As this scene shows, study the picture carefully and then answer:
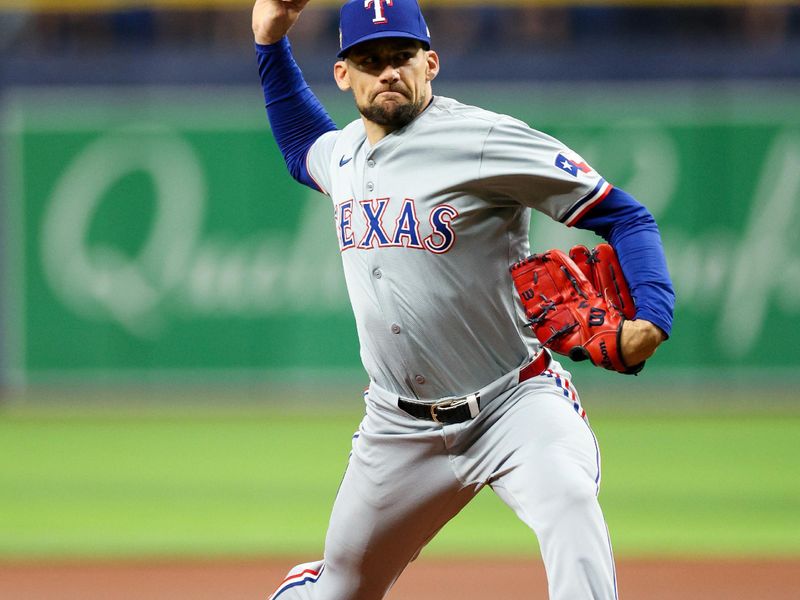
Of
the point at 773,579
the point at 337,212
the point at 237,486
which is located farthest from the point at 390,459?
the point at 237,486

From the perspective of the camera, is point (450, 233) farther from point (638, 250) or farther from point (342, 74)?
point (342, 74)

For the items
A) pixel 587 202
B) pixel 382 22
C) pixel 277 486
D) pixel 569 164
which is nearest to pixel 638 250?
pixel 587 202

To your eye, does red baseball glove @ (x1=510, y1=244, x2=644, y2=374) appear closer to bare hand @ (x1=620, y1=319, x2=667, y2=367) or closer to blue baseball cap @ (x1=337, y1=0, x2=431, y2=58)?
bare hand @ (x1=620, y1=319, x2=667, y2=367)

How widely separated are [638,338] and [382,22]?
119 cm

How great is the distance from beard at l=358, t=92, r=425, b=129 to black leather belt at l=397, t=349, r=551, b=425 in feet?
2.65

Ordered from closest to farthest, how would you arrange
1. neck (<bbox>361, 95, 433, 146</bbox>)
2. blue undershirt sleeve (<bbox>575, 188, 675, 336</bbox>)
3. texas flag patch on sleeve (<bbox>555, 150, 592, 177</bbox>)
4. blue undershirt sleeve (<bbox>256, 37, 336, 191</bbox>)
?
blue undershirt sleeve (<bbox>575, 188, 675, 336</bbox>) < texas flag patch on sleeve (<bbox>555, 150, 592, 177</bbox>) < neck (<bbox>361, 95, 433, 146</bbox>) < blue undershirt sleeve (<bbox>256, 37, 336, 191</bbox>)

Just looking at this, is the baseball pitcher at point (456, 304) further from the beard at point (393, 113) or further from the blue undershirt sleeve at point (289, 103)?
the blue undershirt sleeve at point (289, 103)

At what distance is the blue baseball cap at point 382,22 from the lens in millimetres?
3766

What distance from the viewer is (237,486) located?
840 cm

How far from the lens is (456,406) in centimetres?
377

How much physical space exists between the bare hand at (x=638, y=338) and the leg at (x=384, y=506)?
2.18 ft

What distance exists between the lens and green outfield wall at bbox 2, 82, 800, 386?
11.8 m

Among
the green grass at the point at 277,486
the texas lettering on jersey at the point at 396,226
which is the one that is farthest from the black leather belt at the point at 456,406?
the green grass at the point at 277,486

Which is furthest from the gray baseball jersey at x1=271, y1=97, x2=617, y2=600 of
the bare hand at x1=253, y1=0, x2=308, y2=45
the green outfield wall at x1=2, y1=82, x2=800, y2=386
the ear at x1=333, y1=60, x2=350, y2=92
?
the green outfield wall at x1=2, y1=82, x2=800, y2=386
